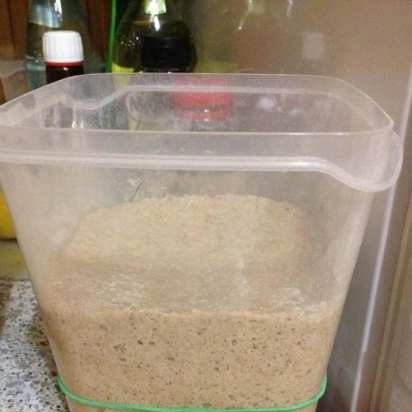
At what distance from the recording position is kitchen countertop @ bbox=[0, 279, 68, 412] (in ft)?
1.49

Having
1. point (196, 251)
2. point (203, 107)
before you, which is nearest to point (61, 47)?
point (203, 107)

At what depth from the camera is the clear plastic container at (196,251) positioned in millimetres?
317

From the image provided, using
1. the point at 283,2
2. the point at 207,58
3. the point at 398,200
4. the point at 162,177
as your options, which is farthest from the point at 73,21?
the point at 398,200

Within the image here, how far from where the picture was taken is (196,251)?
0.35 metres

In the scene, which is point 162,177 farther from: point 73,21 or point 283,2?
point 73,21

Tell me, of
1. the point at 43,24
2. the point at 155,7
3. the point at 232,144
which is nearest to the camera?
the point at 232,144

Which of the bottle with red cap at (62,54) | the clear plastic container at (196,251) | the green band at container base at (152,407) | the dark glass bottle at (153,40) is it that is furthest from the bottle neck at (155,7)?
the green band at container base at (152,407)

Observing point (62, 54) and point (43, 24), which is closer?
point (62, 54)

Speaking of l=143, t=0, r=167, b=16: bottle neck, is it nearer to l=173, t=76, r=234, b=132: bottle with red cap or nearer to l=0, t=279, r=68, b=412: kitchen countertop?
l=173, t=76, r=234, b=132: bottle with red cap

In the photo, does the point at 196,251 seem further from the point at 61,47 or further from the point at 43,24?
the point at 43,24

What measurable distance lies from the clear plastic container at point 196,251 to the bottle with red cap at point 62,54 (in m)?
0.14

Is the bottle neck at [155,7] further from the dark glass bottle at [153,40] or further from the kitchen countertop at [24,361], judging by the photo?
the kitchen countertop at [24,361]

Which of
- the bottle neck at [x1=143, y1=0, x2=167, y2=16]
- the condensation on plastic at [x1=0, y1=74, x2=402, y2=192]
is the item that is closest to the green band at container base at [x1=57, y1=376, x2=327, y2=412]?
the condensation on plastic at [x1=0, y1=74, x2=402, y2=192]

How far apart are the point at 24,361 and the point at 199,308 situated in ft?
0.76
